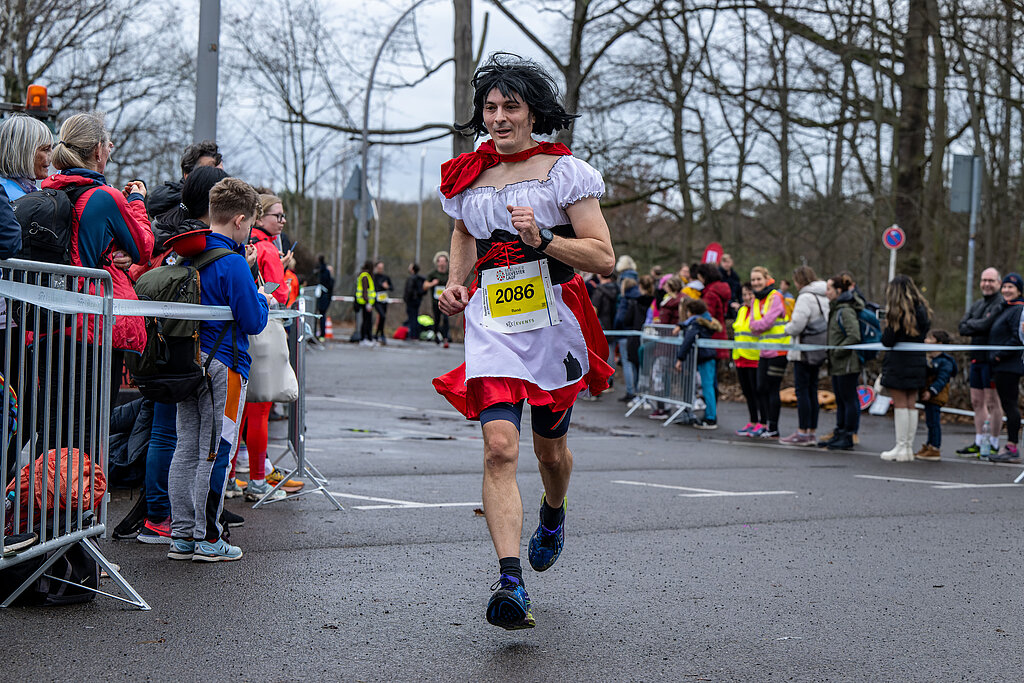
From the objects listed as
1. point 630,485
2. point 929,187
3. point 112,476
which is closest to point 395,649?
point 112,476

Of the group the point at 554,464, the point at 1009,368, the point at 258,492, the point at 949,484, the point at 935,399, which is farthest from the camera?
the point at 935,399

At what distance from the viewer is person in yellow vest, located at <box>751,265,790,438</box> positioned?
41.3ft

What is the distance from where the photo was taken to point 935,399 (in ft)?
37.9

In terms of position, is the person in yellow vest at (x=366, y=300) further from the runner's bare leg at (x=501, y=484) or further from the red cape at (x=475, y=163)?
the runner's bare leg at (x=501, y=484)

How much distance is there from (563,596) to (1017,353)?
7.82 meters

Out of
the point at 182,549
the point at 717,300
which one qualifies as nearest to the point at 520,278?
the point at 182,549

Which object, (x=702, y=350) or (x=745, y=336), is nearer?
(x=745, y=336)

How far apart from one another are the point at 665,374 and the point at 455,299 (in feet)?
33.8

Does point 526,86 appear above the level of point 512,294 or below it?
above

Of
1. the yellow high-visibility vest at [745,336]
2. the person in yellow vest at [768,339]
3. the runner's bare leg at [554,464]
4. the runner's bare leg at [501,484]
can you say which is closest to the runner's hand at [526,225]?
the runner's bare leg at [501,484]

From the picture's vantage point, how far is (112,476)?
7.11 meters

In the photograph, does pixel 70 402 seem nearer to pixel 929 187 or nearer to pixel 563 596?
pixel 563 596

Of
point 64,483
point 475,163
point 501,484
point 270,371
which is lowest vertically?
point 64,483

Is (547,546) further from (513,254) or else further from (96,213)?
(96,213)
